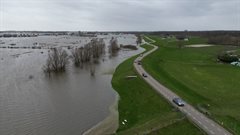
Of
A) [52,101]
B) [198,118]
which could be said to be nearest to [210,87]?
[198,118]

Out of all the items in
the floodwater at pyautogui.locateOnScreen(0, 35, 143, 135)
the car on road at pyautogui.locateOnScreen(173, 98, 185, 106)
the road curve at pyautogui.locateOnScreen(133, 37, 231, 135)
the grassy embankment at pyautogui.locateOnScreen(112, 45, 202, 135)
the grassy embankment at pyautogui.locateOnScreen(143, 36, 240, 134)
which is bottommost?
the floodwater at pyautogui.locateOnScreen(0, 35, 143, 135)

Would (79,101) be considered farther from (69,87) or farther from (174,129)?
(174,129)

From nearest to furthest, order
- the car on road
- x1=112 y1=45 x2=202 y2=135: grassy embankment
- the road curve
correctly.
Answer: the road curve, x1=112 y1=45 x2=202 y2=135: grassy embankment, the car on road

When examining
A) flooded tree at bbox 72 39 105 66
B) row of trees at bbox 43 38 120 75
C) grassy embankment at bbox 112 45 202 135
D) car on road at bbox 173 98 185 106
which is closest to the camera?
grassy embankment at bbox 112 45 202 135

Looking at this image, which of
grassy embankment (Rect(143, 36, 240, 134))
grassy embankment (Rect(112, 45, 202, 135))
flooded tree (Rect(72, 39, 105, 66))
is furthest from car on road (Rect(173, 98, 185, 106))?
flooded tree (Rect(72, 39, 105, 66))

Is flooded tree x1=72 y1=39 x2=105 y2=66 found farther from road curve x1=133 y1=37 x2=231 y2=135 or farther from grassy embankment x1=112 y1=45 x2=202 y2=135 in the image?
road curve x1=133 y1=37 x2=231 y2=135

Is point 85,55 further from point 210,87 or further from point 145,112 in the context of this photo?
point 145,112

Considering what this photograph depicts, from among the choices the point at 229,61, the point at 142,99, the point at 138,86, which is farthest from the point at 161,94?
the point at 229,61

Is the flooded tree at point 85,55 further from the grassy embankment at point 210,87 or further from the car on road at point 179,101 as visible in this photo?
the car on road at point 179,101
